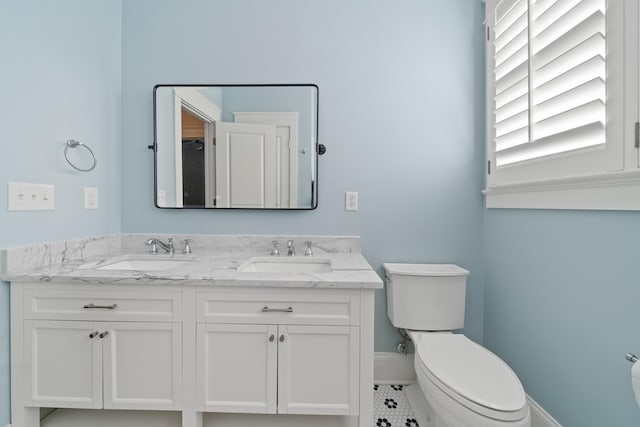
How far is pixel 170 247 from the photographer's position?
1853 millimetres

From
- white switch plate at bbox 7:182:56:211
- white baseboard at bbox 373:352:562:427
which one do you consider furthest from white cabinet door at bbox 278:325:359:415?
white switch plate at bbox 7:182:56:211

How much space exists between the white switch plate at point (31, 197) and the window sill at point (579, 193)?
2.20 metres

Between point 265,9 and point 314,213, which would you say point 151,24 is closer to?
point 265,9

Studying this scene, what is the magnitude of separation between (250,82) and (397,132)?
93 centimetres

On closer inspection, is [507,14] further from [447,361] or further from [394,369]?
[394,369]

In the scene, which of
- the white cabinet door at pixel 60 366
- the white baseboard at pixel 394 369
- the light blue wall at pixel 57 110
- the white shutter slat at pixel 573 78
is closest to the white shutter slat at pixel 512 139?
the white shutter slat at pixel 573 78

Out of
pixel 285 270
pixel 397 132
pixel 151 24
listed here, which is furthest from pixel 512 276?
pixel 151 24

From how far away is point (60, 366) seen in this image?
4.32 ft

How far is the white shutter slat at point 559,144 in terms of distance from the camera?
1112mm

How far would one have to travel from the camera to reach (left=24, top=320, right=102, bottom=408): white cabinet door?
51.5 inches

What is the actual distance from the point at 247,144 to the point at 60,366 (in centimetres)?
134

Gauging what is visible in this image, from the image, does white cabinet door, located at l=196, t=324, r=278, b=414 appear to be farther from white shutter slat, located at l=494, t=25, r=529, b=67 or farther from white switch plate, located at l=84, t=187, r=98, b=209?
white shutter slat, located at l=494, t=25, r=529, b=67

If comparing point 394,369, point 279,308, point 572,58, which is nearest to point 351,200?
point 279,308

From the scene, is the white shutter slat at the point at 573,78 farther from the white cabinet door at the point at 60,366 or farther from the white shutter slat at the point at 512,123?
the white cabinet door at the point at 60,366
